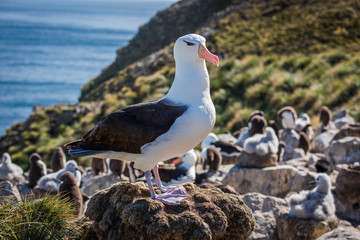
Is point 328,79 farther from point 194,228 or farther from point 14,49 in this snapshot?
point 14,49

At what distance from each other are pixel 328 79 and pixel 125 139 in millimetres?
19086

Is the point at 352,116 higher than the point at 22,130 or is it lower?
higher

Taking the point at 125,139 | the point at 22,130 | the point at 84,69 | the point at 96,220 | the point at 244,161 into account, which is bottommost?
the point at 84,69

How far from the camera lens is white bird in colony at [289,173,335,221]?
6918mm

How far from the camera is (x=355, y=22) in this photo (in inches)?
1409

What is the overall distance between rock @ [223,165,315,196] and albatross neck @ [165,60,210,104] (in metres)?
4.78

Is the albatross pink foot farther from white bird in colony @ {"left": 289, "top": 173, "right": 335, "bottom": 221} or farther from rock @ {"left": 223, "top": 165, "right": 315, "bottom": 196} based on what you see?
rock @ {"left": 223, "top": 165, "right": 315, "bottom": 196}

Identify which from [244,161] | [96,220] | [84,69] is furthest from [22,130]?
Result: [84,69]

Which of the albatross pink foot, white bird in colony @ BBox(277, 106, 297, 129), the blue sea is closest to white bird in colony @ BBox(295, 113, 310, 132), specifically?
white bird in colony @ BBox(277, 106, 297, 129)

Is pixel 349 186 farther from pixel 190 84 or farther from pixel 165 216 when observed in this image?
pixel 165 216

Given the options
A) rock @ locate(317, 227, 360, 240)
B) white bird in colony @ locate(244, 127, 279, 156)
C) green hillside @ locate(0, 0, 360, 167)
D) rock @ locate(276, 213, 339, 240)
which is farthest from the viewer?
green hillside @ locate(0, 0, 360, 167)

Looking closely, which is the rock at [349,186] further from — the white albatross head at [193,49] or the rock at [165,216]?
the white albatross head at [193,49]

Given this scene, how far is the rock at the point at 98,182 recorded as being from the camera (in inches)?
428

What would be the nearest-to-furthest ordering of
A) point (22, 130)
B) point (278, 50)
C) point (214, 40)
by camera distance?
point (22, 130) < point (278, 50) < point (214, 40)
